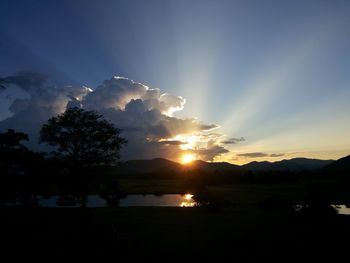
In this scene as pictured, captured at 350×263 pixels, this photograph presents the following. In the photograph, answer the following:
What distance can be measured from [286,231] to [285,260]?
14428 millimetres

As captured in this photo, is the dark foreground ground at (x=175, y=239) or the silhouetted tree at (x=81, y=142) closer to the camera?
the dark foreground ground at (x=175, y=239)

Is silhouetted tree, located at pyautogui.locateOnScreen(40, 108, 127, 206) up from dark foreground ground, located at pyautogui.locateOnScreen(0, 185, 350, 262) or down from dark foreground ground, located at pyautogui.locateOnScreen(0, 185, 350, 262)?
up

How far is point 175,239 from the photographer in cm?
3216

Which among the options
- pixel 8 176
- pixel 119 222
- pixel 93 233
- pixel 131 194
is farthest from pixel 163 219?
pixel 131 194

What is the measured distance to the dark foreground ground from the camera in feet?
81.0

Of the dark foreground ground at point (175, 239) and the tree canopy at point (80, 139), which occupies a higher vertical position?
the tree canopy at point (80, 139)

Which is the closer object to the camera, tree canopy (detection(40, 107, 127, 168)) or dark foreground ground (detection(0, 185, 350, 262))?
dark foreground ground (detection(0, 185, 350, 262))

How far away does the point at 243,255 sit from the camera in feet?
83.7

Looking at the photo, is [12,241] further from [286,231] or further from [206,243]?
[286,231]

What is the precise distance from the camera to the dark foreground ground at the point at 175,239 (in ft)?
81.0

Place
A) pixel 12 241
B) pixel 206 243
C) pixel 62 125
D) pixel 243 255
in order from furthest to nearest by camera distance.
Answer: pixel 62 125, pixel 206 243, pixel 12 241, pixel 243 255

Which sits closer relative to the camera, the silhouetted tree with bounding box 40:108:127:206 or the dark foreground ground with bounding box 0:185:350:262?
the dark foreground ground with bounding box 0:185:350:262

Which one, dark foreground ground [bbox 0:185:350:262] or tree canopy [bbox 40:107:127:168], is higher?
tree canopy [bbox 40:107:127:168]

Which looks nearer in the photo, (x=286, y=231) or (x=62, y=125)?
(x=286, y=231)
